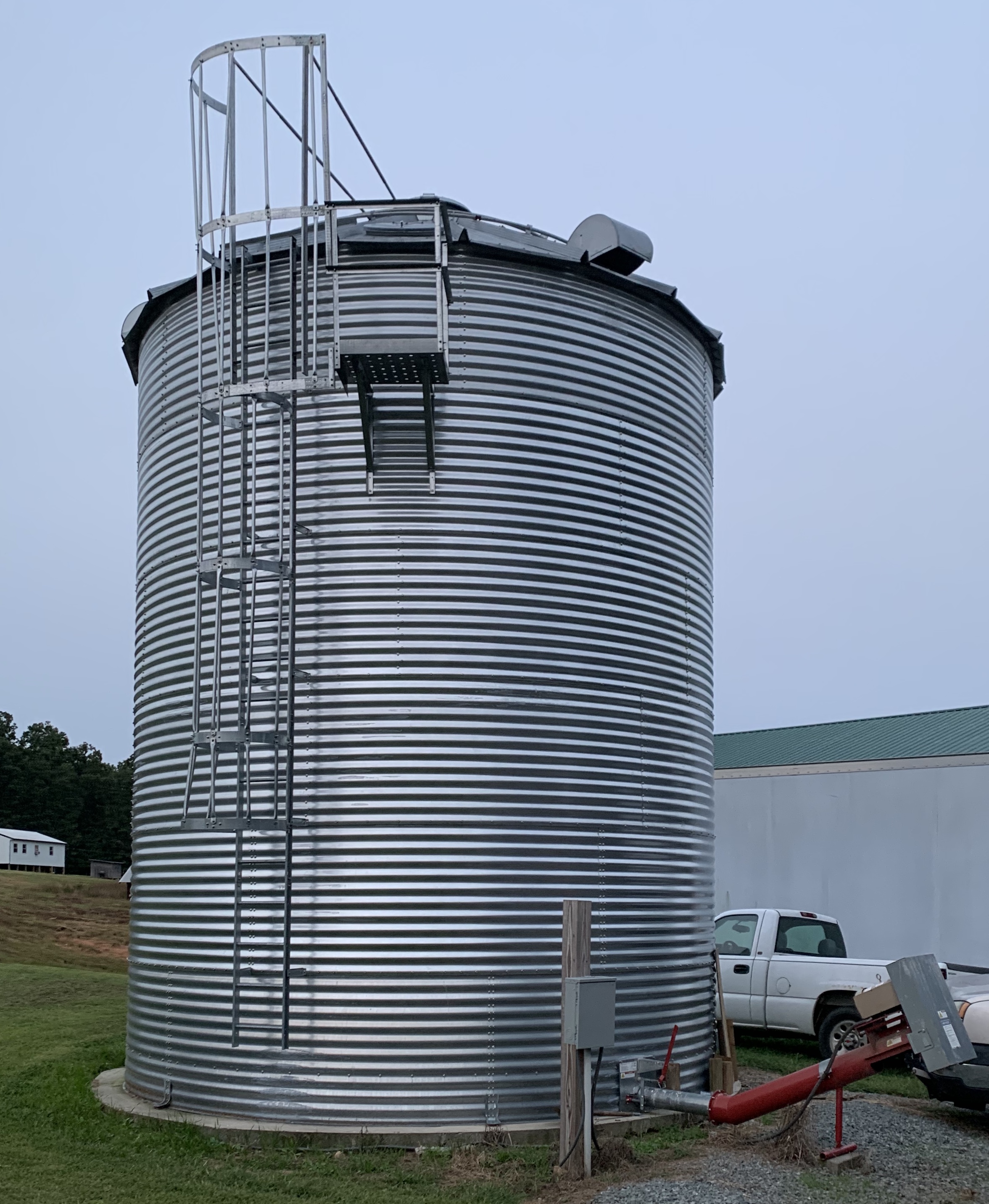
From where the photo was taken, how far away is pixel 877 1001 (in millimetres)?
9242

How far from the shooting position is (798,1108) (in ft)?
33.6

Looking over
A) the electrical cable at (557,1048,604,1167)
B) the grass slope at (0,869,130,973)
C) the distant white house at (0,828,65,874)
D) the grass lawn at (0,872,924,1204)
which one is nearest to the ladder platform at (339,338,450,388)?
the electrical cable at (557,1048,604,1167)

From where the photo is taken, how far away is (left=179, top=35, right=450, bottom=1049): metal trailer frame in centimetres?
985

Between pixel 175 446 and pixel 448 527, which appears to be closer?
pixel 448 527

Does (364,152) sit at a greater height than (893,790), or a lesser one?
greater

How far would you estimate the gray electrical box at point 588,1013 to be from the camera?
9078 millimetres

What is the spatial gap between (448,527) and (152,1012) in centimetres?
492

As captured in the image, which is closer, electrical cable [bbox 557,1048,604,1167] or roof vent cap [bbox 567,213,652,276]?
electrical cable [bbox 557,1048,604,1167]

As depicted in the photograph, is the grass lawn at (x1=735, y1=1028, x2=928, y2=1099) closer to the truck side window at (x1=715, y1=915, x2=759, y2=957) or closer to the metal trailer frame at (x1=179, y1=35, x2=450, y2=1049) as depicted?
the truck side window at (x1=715, y1=915, x2=759, y2=957)

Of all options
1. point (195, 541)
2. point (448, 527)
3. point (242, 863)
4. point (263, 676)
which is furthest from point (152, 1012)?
point (448, 527)

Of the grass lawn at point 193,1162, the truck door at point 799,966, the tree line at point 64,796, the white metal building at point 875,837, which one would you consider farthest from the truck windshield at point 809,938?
the tree line at point 64,796

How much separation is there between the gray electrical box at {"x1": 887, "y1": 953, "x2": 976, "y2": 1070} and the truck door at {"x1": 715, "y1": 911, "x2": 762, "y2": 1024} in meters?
7.10

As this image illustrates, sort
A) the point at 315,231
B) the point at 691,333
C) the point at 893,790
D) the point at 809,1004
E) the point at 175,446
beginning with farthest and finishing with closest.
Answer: the point at 893,790
the point at 809,1004
the point at 691,333
the point at 175,446
the point at 315,231

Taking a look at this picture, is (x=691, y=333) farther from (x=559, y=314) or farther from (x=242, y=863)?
(x=242, y=863)
